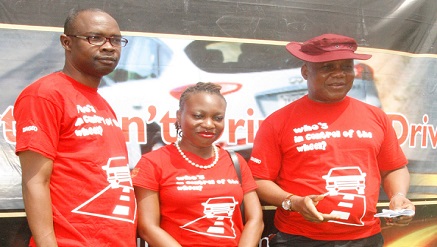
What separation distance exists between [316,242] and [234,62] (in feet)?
3.42

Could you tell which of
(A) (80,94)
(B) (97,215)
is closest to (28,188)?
(B) (97,215)

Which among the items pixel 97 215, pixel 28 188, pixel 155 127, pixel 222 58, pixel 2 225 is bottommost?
pixel 2 225

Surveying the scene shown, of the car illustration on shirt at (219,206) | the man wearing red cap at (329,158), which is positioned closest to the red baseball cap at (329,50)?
the man wearing red cap at (329,158)

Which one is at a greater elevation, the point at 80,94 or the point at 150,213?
the point at 80,94

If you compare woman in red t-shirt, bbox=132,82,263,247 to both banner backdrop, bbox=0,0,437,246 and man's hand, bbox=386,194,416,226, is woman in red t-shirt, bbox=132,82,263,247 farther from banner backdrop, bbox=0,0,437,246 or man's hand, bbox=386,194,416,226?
A: man's hand, bbox=386,194,416,226

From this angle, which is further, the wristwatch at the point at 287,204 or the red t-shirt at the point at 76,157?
the wristwatch at the point at 287,204

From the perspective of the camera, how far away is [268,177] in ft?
7.97

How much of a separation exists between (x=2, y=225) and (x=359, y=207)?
164 centimetres

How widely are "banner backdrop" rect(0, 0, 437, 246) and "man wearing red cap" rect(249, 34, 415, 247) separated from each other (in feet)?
1.32

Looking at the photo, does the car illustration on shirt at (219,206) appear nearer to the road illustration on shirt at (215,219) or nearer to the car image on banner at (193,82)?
the road illustration on shirt at (215,219)

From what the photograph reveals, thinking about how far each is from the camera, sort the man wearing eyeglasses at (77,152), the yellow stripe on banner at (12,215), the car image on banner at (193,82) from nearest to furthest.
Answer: the man wearing eyeglasses at (77,152), the yellow stripe on banner at (12,215), the car image on banner at (193,82)

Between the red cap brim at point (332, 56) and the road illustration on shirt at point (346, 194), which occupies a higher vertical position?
the red cap brim at point (332, 56)

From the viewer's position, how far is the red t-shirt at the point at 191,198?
2.11 metres

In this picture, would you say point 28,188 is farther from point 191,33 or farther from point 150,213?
point 191,33
